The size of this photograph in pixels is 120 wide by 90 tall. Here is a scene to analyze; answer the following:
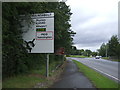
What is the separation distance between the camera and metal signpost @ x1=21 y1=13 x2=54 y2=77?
10234 millimetres

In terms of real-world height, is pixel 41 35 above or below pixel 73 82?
above

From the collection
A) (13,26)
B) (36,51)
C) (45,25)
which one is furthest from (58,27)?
(13,26)

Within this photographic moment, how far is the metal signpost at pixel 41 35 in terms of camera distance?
403 inches

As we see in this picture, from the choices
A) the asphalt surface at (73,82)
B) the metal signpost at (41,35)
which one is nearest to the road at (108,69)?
the asphalt surface at (73,82)

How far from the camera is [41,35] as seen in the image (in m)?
10.5

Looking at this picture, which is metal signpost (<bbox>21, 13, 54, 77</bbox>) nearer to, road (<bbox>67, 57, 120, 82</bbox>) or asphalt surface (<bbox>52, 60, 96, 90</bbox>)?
asphalt surface (<bbox>52, 60, 96, 90</bbox>)

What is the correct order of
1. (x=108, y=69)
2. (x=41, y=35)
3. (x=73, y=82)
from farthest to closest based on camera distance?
1. (x=108, y=69)
2. (x=41, y=35)
3. (x=73, y=82)

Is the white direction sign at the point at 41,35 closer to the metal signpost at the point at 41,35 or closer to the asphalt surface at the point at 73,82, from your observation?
the metal signpost at the point at 41,35

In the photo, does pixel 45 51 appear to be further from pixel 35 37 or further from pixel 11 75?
pixel 11 75

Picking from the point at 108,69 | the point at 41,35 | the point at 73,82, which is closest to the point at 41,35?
the point at 41,35

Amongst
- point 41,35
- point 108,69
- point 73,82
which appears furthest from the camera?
point 108,69

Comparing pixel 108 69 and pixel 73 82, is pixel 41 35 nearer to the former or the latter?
pixel 73 82

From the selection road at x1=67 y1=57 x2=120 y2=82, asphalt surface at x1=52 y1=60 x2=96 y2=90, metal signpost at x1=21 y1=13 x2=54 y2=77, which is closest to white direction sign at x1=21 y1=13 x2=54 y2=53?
metal signpost at x1=21 y1=13 x2=54 y2=77

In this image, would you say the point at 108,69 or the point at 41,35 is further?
the point at 108,69
